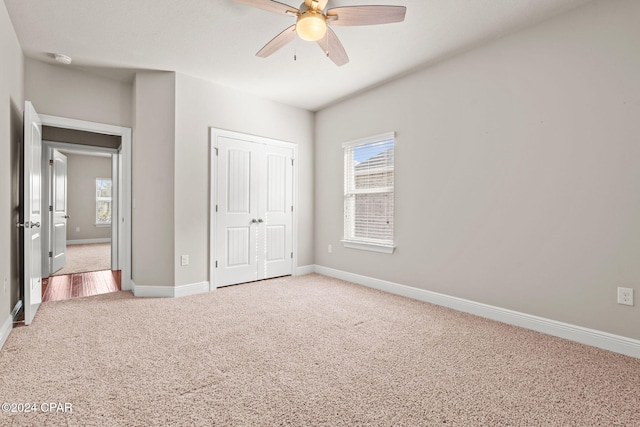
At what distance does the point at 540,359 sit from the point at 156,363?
2.68m

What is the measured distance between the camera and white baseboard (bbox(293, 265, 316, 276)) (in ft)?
16.8

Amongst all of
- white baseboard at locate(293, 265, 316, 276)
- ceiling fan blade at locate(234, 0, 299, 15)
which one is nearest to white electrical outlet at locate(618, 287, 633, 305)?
ceiling fan blade at locate(234, 0, 299, 15)

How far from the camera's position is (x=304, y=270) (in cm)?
522

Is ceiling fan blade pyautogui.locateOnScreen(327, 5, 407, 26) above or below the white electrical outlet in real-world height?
above

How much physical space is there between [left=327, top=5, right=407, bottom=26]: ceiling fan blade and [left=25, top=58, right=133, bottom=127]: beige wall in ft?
10.4

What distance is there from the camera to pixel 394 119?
13.3ft

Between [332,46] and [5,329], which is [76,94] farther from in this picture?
[332,46]

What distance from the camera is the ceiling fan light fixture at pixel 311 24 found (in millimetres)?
2230

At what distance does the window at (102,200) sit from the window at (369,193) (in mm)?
8154

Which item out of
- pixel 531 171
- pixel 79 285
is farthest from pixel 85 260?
pixel 531 171

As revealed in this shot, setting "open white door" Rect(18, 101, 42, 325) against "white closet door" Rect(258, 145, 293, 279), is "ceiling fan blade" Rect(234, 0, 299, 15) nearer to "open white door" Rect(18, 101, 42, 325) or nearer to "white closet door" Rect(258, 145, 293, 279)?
"open white door" Rect(18, 101, 42, 325)

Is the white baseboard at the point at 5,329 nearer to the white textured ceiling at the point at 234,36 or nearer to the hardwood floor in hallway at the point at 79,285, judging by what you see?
A: the hardwood floor in hallway at the point at 79,285

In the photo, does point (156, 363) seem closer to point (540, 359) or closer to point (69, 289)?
point (540, 359)

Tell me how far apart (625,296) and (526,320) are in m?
0.73
